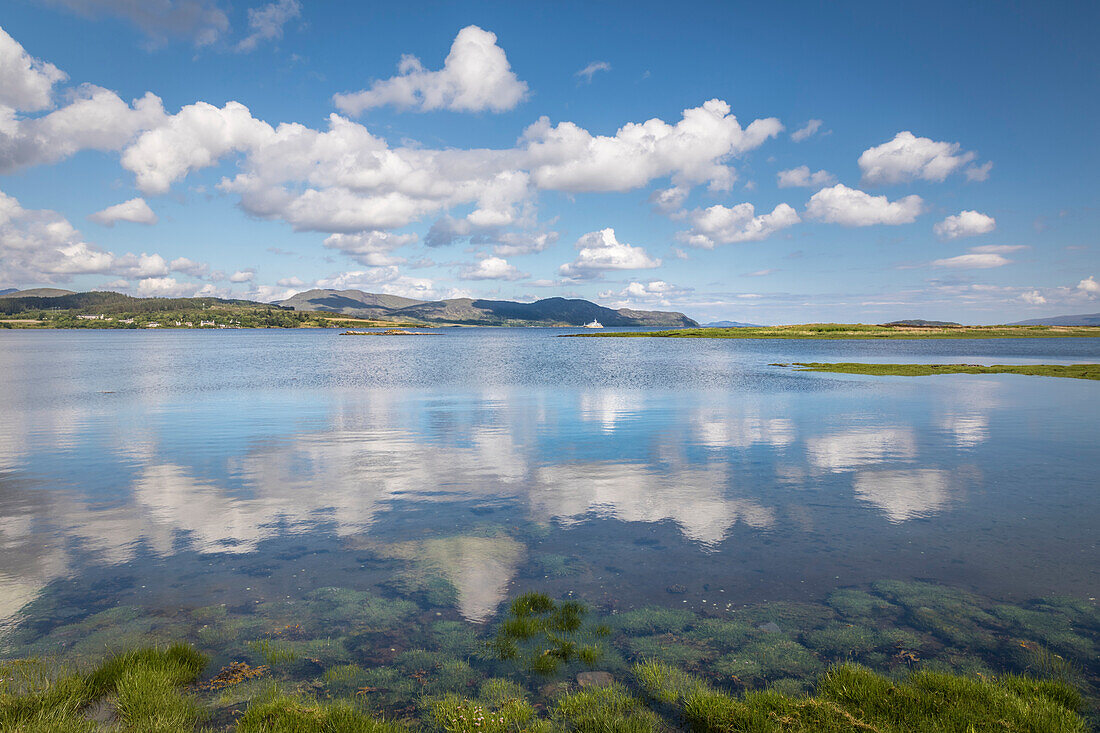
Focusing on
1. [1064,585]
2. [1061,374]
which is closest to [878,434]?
[1064,585]

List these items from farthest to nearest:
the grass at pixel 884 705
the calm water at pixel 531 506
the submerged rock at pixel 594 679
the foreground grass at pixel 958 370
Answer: the foreground grass at pixel 958 370 → the calm water at pixel 531 506 → the submerged rock at pixel 594 679 → the grass at pixel 884 705

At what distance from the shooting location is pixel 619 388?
6575 centimetres

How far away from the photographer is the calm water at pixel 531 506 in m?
14.2

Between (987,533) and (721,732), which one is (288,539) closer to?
(721,732)

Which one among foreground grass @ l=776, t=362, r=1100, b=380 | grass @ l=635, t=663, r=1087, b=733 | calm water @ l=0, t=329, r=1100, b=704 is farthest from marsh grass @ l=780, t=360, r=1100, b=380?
grass @ l=635, t=663, r=1087, b=733

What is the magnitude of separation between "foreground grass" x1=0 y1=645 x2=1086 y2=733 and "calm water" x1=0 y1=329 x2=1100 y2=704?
2772 mm

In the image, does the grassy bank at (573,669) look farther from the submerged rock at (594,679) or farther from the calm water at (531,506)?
the calm water at (531,506)

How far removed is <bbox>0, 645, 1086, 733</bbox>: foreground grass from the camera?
28.2 feet

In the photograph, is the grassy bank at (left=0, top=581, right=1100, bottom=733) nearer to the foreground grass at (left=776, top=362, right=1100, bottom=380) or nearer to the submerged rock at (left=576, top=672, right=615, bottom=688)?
the submerged rock at (left=576, top=672, right=615, bottom=688)

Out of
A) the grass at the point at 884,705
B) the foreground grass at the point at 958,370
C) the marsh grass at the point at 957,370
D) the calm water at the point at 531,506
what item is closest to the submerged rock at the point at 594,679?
the grass at the point at 884,705

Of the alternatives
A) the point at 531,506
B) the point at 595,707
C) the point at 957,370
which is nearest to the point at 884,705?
the point at 595,707

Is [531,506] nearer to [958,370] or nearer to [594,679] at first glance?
[594,679]

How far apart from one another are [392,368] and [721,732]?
95.4 metres

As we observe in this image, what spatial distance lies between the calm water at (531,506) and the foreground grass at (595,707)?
277 cm
